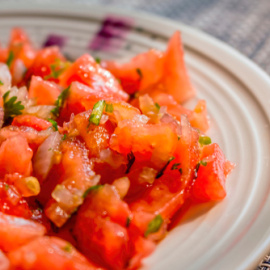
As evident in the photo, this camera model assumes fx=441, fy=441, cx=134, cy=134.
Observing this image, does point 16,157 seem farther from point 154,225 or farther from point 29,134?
point 154,225

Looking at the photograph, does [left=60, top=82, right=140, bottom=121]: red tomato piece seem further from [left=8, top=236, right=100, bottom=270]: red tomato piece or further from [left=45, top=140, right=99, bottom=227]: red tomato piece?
[left=8, top=236, right=100, bottom=270]: red tomato piece

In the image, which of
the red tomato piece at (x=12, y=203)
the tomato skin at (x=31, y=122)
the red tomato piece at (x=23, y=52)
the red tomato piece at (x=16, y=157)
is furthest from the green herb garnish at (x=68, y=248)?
the red tomato piece at (x=23, y=52)

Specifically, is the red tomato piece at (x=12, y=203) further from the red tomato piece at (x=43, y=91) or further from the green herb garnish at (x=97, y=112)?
the red tomato piece at (x=43, y=91)

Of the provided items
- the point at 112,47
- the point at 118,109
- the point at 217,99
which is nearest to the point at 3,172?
the point at 118,109

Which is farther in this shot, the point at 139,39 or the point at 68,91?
the point at 139,39

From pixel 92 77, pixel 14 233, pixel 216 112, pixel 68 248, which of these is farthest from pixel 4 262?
pixel 216 112

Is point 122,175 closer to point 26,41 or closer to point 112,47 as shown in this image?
point 112,47
